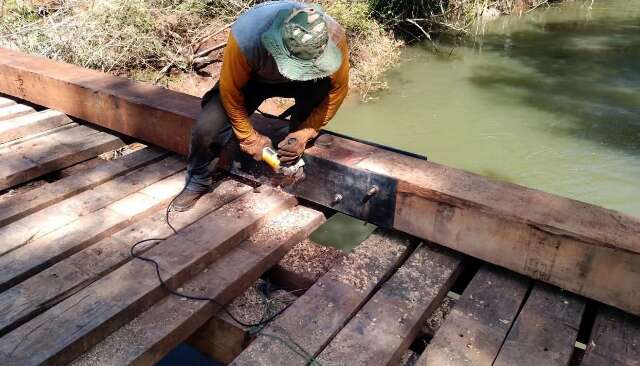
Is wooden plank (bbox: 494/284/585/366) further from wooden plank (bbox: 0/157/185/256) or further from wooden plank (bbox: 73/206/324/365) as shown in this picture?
wooden plank (bbox: 0/157/185/256)

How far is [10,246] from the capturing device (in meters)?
2.30

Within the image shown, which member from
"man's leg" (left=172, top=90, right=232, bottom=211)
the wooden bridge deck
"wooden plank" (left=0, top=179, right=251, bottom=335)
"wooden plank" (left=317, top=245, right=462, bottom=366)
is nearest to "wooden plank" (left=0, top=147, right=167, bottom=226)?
the wooden bridge deck

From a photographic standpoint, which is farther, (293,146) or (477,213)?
(293,146)

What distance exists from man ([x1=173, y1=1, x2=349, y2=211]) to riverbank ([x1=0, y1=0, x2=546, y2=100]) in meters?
4.68

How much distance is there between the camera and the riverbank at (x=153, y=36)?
21.9 ft

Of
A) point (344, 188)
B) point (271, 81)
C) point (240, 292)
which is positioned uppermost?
point (271, 81)

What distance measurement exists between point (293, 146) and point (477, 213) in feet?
2.93

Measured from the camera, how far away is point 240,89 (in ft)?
8.14

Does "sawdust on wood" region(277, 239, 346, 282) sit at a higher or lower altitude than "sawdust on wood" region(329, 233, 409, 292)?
lower

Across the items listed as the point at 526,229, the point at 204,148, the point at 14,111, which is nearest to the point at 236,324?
the point at 204,148

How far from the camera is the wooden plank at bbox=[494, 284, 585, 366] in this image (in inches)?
70.3

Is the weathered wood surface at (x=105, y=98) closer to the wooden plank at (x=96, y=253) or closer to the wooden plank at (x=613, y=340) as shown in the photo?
the wooden plank at (x=96, y=253)

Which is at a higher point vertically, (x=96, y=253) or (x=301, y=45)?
(x=301, y=45)

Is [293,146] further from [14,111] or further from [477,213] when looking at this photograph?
[14,111]
